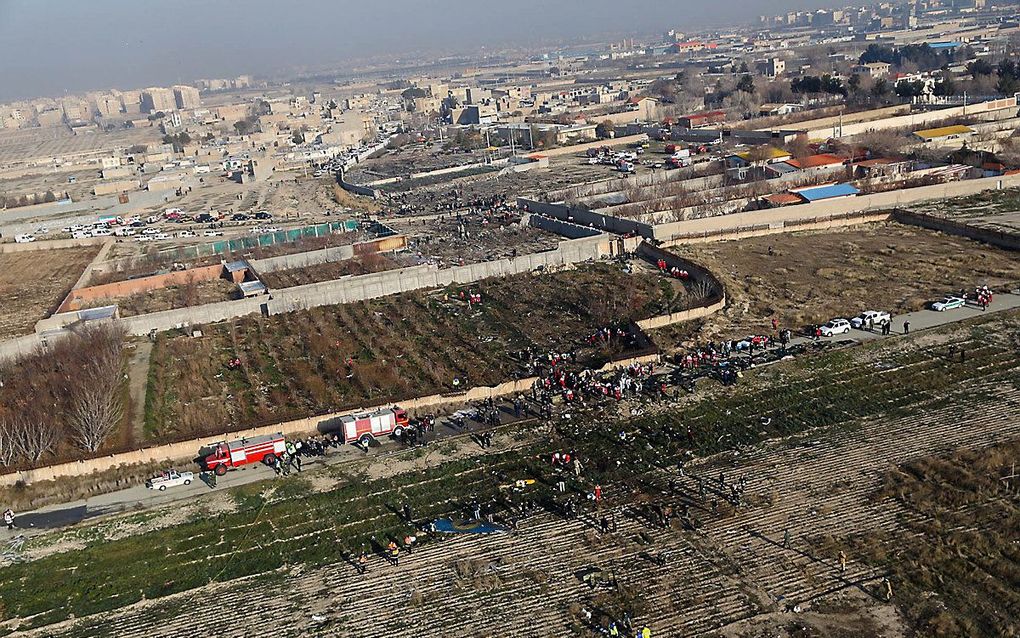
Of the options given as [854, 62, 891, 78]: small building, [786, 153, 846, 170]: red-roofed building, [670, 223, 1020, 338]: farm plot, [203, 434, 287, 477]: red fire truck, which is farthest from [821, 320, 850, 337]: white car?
[854, 62, 891, 78]: small building

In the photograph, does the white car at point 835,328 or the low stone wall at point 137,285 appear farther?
the low stone wall at point 137,285

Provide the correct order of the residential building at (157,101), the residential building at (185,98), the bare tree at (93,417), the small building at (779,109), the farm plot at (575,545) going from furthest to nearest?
the residential building at (185,98) → the residential building at (157,101) → the small building at (779,109) → the bare tree at (93,417) → the farm plot at (575,545)

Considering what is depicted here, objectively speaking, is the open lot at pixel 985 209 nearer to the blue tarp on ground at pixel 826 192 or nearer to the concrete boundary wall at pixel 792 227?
the concrete boundary wall at pixel 792 227

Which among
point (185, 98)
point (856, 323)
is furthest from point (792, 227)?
point (185, 98)

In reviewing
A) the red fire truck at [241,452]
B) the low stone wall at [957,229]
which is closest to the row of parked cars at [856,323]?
the low stone wall at [957,229]

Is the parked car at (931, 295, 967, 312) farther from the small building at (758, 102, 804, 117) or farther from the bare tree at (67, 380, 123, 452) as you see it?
the small building at (758, 102, 804, 117)

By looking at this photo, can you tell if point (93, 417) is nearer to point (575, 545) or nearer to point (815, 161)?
point (575, 545)

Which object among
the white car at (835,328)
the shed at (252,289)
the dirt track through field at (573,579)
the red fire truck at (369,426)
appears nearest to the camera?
the dirt track through field at (573,579)

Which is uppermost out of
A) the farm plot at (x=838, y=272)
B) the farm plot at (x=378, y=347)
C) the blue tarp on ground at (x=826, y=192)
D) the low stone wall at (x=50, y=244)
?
the blue tarp on ground at (x=826, y=192)
